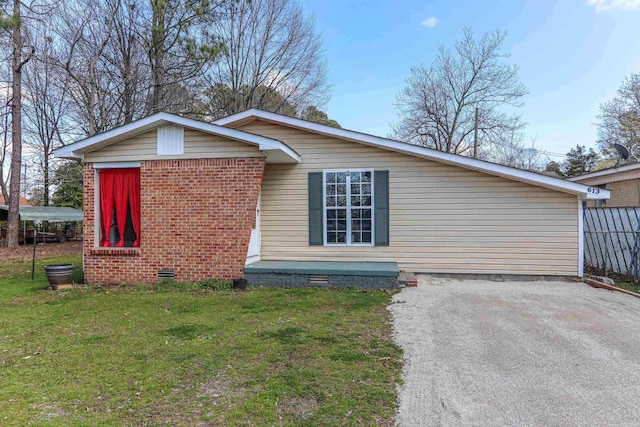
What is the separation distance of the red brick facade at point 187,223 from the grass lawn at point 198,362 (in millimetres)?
1196

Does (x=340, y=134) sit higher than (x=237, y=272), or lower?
higher

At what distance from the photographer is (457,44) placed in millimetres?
21984

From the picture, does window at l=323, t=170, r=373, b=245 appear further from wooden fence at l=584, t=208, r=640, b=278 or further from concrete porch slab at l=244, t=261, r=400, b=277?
wooden fence at l=584, t=208, r=640, b=278

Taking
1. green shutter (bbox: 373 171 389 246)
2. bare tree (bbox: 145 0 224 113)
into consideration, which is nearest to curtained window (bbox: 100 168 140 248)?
green shutter (bbox: 373 171 389 246)

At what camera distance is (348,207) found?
835 cm

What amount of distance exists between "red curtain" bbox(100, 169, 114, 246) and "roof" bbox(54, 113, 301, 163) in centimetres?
56

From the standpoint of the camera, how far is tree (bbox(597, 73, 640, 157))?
68.0ft

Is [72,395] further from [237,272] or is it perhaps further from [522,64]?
[522,64]

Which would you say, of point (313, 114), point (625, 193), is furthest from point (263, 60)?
point (625, 193)

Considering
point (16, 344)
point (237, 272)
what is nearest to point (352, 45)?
point (237, 272)

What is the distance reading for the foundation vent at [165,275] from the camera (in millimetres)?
7434

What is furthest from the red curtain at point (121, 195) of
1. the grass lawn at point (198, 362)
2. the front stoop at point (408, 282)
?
the front stoop at point (408, 282)

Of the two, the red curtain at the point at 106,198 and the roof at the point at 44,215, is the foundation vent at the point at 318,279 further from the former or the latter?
the roof at the point at 44,215

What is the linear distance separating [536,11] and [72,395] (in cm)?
1698
